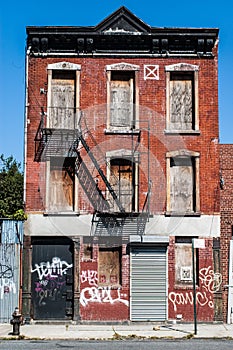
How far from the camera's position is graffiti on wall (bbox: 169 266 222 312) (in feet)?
70.7

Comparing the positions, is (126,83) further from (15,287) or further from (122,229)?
(15,287)

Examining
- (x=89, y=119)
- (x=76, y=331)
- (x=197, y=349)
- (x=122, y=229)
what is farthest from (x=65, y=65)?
(x=197, y=349)

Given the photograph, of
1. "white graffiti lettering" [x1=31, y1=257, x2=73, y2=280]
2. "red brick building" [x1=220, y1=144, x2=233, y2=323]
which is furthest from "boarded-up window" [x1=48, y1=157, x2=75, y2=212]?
"red brick building" [x1=220, y1=144, x2=233, y2=323]

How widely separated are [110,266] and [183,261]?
263 cm

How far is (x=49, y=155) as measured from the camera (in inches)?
872

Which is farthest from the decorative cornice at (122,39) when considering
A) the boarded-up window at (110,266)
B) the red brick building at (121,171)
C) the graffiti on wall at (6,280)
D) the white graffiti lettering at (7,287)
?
the white graffiti lettering at (7,287)

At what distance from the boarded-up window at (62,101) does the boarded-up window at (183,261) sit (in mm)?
5827

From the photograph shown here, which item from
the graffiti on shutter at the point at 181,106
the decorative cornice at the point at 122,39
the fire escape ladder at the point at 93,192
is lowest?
the fire escape ladder at the point at 93,192

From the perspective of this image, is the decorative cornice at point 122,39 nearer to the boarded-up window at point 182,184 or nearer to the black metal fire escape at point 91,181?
the black metal fire escape at point 91,181

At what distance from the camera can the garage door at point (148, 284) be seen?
21.5 meters

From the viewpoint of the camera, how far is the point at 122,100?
74.4 feet

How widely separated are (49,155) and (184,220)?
542 cm

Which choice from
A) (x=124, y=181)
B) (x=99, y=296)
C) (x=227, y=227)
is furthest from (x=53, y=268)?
(x=227, y=227)

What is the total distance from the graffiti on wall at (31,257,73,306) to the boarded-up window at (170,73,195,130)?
256 inches
